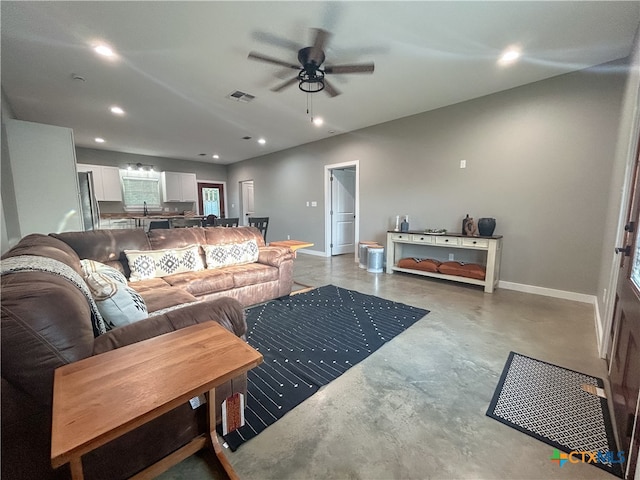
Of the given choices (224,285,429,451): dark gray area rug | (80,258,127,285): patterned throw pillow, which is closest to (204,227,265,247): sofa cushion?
(224,285,429,451): dark gray area rug

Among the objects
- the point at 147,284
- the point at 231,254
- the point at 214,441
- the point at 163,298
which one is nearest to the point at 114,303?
the point at 163,298

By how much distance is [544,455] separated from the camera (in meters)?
1.24

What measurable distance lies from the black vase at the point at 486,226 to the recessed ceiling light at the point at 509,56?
1799mm

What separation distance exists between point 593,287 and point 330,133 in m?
4.72

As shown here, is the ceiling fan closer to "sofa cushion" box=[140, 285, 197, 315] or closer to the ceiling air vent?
the ceiling air vent

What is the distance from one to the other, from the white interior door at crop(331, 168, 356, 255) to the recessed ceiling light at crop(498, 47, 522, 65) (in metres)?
3.60

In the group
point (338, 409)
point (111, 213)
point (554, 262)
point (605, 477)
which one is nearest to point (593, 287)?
point (554, 262)

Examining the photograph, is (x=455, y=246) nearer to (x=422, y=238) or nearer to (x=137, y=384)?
(x=422, y=238)

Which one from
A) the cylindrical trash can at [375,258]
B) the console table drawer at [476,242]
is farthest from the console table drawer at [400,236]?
the console table drawer at [476,242]

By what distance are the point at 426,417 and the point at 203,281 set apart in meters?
2.23

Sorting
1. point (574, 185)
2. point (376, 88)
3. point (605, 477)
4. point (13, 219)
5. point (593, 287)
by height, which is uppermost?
point (376, 88)

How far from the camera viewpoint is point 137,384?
2.69ft

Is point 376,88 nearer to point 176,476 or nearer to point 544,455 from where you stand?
point 544,455

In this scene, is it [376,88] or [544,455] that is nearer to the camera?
[544,455]
